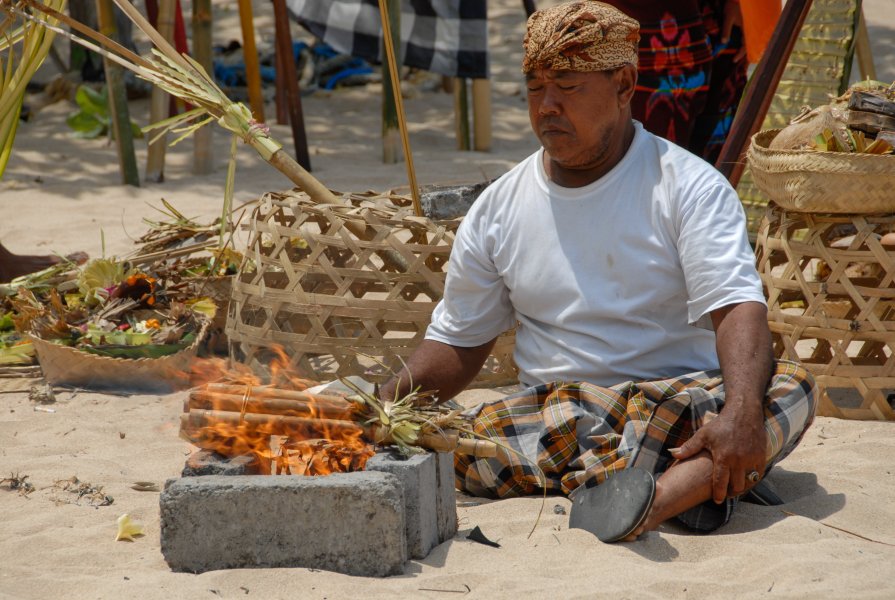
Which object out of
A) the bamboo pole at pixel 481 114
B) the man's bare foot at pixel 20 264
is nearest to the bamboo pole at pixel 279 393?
the man's bare foot at pixel 20 264

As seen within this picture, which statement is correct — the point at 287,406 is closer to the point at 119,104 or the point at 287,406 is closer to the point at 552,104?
the point at 552,104

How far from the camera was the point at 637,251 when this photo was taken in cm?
268

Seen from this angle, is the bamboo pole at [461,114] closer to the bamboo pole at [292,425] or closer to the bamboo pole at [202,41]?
the bamboo pole at [202,41]

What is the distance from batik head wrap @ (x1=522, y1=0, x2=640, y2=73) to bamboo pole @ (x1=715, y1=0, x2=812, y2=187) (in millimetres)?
1418

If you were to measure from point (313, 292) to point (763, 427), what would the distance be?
1783 millimetres

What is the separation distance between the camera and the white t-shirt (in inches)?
102

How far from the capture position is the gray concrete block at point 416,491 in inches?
90.4

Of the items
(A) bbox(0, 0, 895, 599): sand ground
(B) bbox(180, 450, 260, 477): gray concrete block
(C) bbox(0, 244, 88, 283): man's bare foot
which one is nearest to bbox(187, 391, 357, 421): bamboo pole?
(B) bbox(180, 450, 260, 477): gray concrete block

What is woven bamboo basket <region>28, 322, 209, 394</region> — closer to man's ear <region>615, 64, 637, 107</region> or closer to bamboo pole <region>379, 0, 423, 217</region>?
bamboo pole <region>379, 0, 423, 217</region>

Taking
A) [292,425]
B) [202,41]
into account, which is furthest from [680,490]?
[202,41]

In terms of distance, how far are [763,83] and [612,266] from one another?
1.67 metres

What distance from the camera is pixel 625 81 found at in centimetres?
275

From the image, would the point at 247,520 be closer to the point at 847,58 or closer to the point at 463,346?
the point at 463,346

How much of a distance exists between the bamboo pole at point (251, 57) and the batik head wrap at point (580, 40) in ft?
15.5
